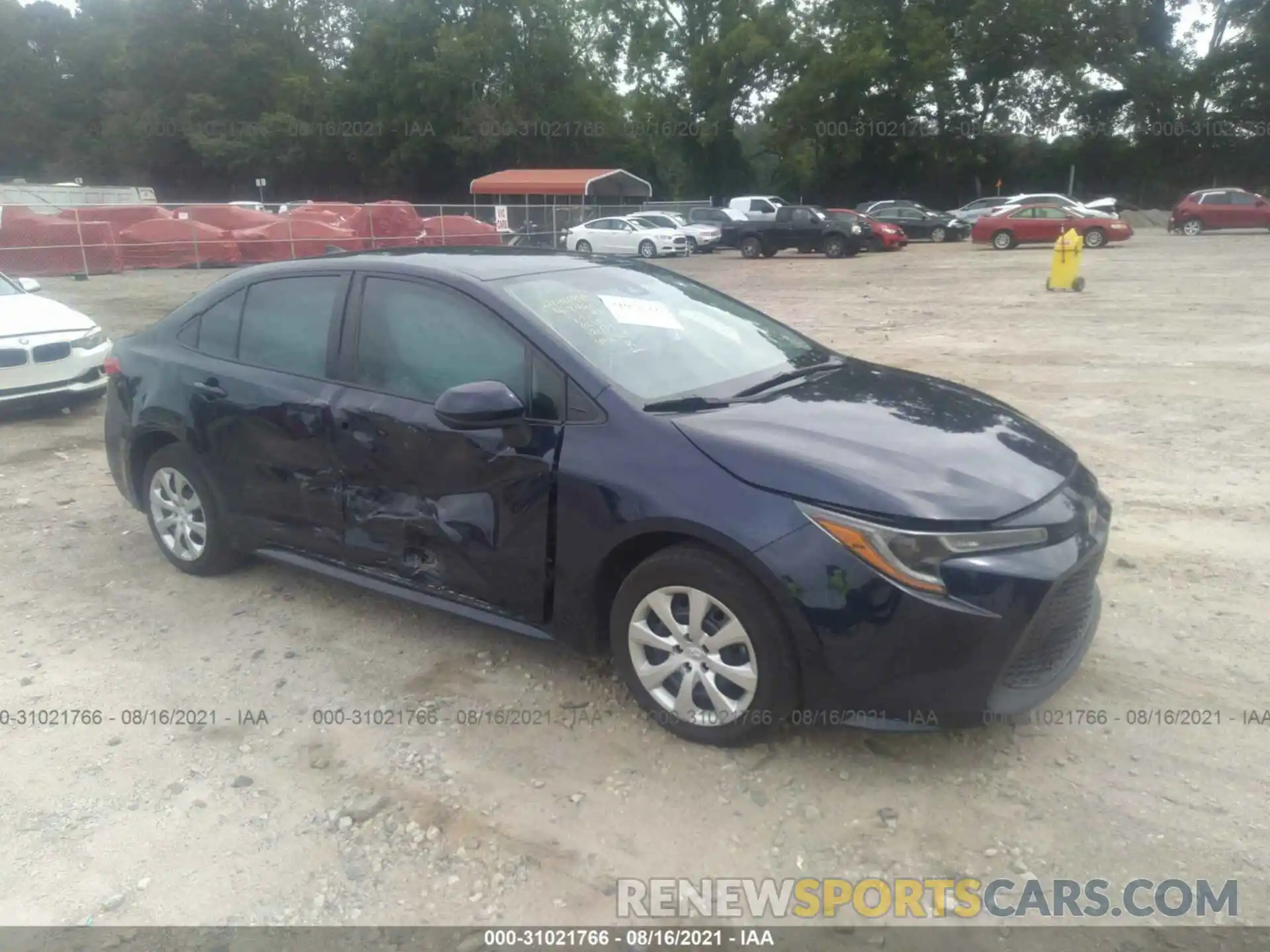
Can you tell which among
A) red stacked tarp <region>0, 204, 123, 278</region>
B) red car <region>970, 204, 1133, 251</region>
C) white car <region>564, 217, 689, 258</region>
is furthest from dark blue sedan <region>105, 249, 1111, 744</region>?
red car <region>970, 204, 1133, 251</region>

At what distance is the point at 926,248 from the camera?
3250 centimetres

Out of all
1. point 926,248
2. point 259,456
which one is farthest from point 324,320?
point 926,248

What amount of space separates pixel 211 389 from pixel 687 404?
244 cm

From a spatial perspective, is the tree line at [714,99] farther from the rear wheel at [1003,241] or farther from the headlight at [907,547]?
the headlight at [907,547]

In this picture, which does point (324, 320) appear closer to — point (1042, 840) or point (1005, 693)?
point (1005, 693)

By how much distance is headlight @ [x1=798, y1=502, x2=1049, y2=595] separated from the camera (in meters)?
3.04

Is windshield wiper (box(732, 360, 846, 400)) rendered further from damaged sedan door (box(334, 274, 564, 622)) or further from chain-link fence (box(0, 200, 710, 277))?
chain-link fence (box(0, 200, 710, 277))

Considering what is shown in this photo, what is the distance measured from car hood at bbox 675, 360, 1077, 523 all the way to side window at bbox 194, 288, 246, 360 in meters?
2.48

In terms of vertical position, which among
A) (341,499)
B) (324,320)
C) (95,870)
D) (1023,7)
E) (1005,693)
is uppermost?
(1023,7)

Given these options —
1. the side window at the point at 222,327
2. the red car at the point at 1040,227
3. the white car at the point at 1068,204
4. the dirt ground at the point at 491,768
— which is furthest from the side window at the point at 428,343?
the white car at the point at 1068,204

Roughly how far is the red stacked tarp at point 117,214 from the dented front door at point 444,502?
22229 millimetres

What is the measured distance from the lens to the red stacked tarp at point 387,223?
27031 millimetres

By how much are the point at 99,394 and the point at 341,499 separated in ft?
21.3

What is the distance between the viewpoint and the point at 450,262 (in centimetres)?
422
